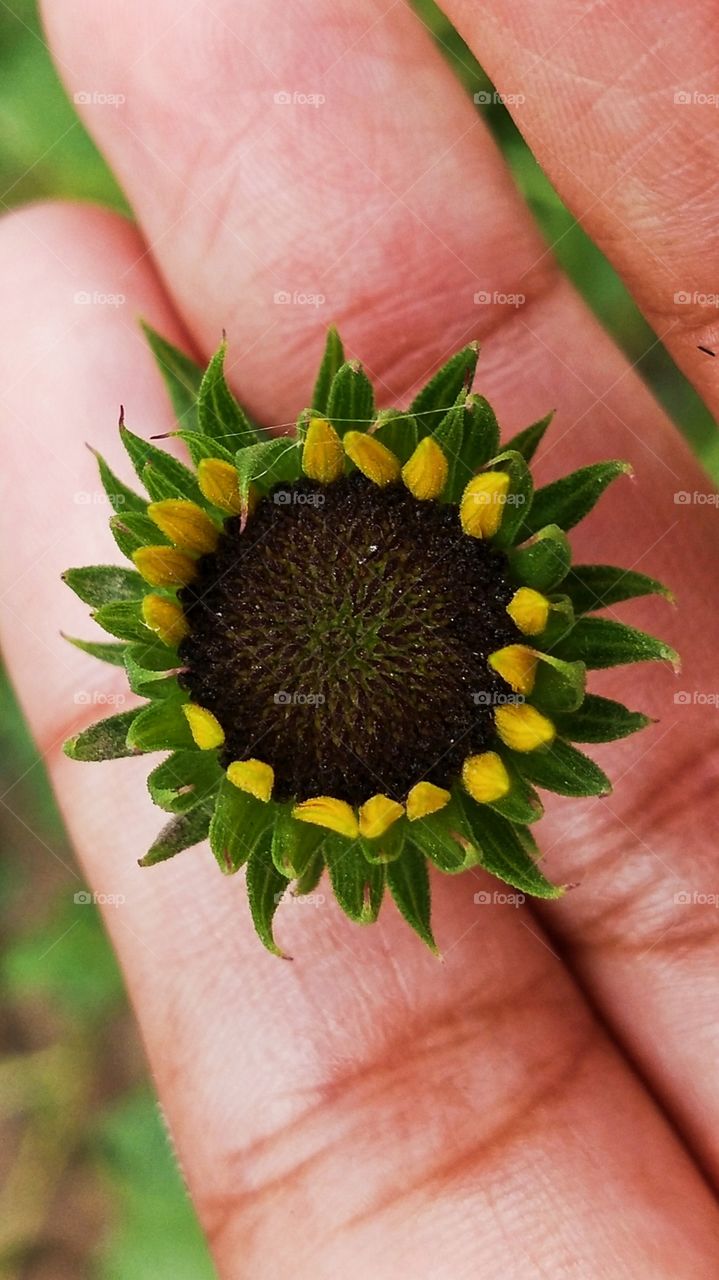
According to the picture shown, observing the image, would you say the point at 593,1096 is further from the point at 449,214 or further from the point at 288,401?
the point at 449,214

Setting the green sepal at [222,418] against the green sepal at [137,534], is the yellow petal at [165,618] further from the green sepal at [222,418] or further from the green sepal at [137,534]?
the green sepal at [222,418]

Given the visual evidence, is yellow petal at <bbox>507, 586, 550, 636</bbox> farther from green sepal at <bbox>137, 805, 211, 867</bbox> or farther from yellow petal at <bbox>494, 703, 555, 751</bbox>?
green sepal at <bbox>137, 805, 211, 867</bbox>

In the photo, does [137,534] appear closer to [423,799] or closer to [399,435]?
[399,435]

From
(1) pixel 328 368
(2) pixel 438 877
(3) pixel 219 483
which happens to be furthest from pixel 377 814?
(2) pixel 438 877

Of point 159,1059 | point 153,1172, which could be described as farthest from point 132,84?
point 153,1172

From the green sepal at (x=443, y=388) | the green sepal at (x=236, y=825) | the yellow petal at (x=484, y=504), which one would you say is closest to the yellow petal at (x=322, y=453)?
the green sepal at (x=443, y=388)
